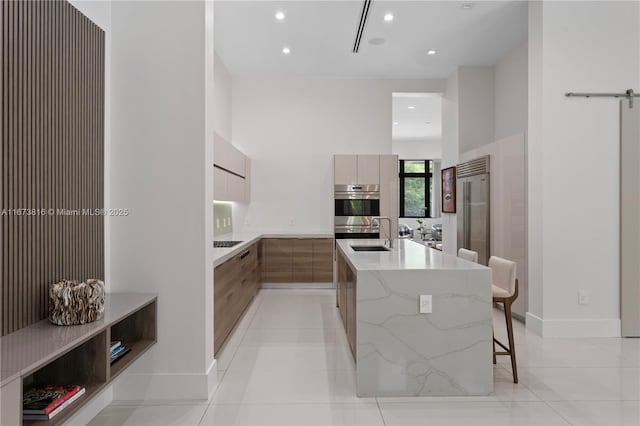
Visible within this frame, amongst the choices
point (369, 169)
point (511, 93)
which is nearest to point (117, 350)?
point (369, 169)

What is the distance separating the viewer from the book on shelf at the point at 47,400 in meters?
1.43

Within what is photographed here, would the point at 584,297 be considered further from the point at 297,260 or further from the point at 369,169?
the point at 297,260

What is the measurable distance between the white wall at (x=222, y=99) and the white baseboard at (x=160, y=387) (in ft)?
11.9

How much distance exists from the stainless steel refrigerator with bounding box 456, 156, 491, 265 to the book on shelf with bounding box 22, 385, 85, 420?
4.41 m

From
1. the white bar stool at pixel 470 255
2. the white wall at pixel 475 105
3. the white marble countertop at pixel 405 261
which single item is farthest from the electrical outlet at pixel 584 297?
the white wall at pixel 475 105

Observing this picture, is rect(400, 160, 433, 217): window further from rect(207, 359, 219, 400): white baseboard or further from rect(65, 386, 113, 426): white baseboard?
rect(65, 386, 113, 426): white baseboard

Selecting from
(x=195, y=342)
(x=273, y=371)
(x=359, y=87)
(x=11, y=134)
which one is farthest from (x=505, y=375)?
(x=359, y=87)

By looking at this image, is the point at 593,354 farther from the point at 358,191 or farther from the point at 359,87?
the point at 359,87

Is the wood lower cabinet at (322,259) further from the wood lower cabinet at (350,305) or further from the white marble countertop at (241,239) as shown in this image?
the wood lower cabinet at (350,305)

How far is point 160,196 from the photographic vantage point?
2.42 meters

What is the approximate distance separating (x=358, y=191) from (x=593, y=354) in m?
3.54

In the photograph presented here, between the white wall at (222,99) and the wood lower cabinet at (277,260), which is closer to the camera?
the white wall at (222,99)

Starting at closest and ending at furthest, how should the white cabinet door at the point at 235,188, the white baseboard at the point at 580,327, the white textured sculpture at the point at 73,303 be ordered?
the white textured sculpture at the point at 73,303 → the white baseboard at the point at 580,327 → the white cabinet door at the point at 235,188

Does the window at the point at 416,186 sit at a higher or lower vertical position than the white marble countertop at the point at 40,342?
higher
